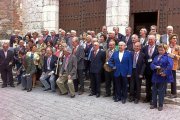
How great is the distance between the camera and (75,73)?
27.7 feet

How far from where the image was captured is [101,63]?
8.25 meters

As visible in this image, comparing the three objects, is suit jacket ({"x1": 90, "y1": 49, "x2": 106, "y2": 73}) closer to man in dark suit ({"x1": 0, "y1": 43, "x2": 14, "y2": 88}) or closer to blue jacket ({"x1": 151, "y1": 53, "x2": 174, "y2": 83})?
blue jacket ({"x1": 151, "y1": 53, "x2": 174, "y2": 83})

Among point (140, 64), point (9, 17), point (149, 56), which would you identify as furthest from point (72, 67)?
point (9, 17)

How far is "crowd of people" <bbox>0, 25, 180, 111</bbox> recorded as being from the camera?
7220mm

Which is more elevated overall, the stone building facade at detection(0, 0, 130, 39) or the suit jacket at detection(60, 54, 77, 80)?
the stone building facade at detection(0, 0, 130, 39)

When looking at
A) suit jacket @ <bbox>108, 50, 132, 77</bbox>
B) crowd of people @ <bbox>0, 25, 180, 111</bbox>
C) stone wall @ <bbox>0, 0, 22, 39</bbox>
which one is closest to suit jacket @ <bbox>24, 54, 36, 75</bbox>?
crowd of people @ <bbox>0, 25, 180, 111</bbox>

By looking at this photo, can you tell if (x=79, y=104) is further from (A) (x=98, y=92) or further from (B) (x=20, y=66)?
(B) (x=20, y=66)

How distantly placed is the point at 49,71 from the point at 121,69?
2500 mm

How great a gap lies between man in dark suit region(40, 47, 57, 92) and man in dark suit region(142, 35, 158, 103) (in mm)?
2791

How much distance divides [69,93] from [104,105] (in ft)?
5.12

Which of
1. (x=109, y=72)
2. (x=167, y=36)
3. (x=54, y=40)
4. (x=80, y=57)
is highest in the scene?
(x=167, y=36)

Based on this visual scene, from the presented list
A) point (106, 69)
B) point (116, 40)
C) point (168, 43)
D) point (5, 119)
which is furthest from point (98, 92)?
point (5, 119)

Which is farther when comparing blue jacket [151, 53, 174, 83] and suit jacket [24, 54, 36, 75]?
suit jacket [24, 54, 36, 75]

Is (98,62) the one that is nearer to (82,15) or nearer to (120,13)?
(120,13)
